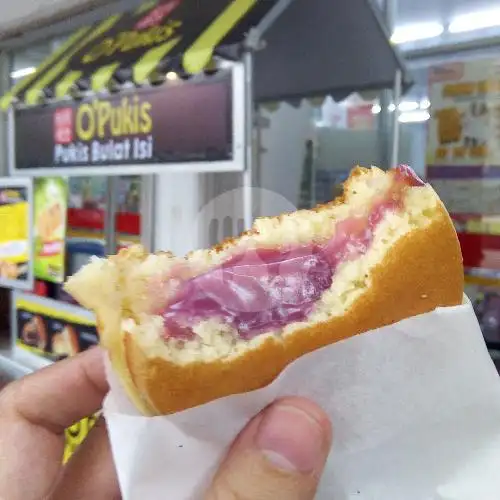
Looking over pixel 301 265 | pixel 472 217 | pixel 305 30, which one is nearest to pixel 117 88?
pixel 305 30

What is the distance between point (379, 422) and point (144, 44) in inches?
81.8

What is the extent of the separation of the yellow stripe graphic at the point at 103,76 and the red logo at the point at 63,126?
1.36 ft

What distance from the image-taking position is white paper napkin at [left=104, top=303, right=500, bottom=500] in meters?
0.65

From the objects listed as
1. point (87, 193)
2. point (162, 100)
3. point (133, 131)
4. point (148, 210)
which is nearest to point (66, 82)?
point (133, 131)

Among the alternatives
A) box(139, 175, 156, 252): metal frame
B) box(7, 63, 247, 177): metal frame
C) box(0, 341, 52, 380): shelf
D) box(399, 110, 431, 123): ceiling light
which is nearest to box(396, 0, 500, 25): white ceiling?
box(399, 110, 431, 123): ceiling light

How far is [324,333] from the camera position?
655 millimetres

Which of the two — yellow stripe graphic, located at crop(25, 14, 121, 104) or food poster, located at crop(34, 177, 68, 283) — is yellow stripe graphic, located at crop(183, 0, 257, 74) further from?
food poster, located at crop(34, 177, 68, 283)

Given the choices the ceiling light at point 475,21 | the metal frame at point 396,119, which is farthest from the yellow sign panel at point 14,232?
the ceiling light at point 475,21

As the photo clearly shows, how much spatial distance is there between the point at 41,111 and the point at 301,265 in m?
2.65

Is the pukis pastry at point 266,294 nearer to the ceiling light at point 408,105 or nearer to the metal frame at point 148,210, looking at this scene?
the ceiling light at point 408,105

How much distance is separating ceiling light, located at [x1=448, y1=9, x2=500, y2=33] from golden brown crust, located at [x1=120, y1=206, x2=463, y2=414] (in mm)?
1473

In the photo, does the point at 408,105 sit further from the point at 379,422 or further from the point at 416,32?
the point at 379,422

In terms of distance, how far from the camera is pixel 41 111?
3037 mm

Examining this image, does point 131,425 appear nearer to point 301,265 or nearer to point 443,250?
point 301,265
